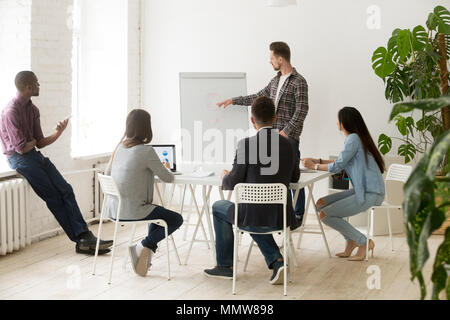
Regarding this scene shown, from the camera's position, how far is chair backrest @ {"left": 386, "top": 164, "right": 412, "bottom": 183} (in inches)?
183

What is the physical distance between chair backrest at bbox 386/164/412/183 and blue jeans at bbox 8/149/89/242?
251 centimetres

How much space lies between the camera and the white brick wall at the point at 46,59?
15.7ft

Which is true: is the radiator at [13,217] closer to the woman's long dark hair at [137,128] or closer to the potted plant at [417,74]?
the woman's long dark hair at [137,128]

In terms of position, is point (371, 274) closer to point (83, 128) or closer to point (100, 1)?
point (83, 128)

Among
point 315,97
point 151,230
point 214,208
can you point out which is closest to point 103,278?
point 151,230

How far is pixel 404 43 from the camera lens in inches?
203

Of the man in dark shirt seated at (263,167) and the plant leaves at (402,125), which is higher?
the plant leaves at (402,125)

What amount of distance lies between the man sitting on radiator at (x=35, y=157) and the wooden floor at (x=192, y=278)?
194mm

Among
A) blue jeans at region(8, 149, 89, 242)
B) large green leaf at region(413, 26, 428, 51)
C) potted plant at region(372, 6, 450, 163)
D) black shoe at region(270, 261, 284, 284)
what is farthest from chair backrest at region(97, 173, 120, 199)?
large green leaf at region(413, 26, 428, 51)

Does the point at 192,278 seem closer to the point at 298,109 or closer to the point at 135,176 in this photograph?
the point at 135,176

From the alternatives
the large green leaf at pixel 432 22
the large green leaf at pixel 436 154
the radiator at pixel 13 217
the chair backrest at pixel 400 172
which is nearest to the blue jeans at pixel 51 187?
the radiator at pixel 13 217

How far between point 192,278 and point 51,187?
141 cm

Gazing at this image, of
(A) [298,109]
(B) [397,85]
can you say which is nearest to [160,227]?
(A) [298,109]

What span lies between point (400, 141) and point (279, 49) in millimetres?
1564
